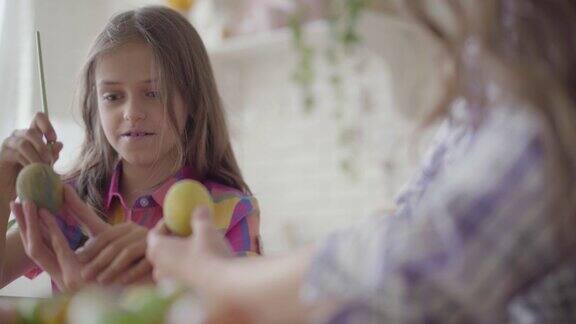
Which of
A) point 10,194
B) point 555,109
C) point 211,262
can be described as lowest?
point 10,194

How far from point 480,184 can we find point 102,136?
937mm

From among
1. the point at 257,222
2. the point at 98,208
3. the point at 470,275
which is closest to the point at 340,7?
the point at 470,275

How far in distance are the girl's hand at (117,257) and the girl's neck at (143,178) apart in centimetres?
40

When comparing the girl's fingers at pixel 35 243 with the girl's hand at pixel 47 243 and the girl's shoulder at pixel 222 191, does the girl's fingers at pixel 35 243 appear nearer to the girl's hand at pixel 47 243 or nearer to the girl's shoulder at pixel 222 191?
the girl's hand at pixel 47 243

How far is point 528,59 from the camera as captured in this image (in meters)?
0.43

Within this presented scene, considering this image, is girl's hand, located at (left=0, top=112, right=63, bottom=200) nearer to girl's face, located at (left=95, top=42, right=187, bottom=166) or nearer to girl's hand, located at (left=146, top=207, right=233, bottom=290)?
girl's face, located at (left=95, top=42, right=187, bottom=166)

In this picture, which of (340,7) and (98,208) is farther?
(98,208)

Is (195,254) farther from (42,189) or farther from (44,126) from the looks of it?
(44,126)

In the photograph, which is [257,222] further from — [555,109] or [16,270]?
[555,109]

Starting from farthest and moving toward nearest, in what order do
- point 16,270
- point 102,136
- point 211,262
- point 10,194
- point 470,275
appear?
point 102,136, point 16,270, point 10,194, point 211,262, point 470,275

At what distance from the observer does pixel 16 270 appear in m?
1.11

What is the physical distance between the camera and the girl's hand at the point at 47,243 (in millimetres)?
751

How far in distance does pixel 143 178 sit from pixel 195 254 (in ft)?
2.25

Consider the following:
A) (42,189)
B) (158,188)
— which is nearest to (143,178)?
(158,188)
